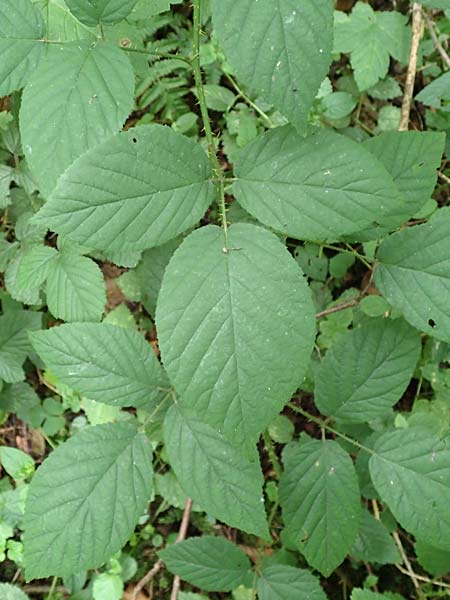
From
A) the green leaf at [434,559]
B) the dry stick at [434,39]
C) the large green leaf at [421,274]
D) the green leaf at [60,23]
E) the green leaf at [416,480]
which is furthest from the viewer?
the dry stick at [434,39]

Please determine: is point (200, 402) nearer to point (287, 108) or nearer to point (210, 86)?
point (287, 108)

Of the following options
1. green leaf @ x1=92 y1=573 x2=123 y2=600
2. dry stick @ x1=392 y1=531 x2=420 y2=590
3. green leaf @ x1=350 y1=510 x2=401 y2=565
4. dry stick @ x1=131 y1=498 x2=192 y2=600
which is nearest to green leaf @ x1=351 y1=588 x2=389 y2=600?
green leaf @ x1=350 y1=510 x2=401 y2=565

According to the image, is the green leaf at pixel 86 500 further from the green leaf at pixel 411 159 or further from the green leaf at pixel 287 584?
the green leaf at pixel 411 159

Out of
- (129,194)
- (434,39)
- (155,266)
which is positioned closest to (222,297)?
(129,194)

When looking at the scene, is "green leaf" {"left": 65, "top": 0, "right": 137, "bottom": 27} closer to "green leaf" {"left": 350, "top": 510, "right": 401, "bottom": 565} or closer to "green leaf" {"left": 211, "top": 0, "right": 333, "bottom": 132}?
"green leaf" {"left": 211, "top": 0, "right": 333, "bottom": 132}

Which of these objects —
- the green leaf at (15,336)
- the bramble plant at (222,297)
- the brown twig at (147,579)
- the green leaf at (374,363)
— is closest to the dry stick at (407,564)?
the bramble plant at (222,297)

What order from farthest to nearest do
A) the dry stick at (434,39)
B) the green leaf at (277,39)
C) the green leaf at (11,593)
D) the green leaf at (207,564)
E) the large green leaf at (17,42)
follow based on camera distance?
the dry stick at (434,39) < the green leaf at (11,593) < the green leaf at (207,564) < the large green leaf at (17,42) < the green leaf at (277,39)
